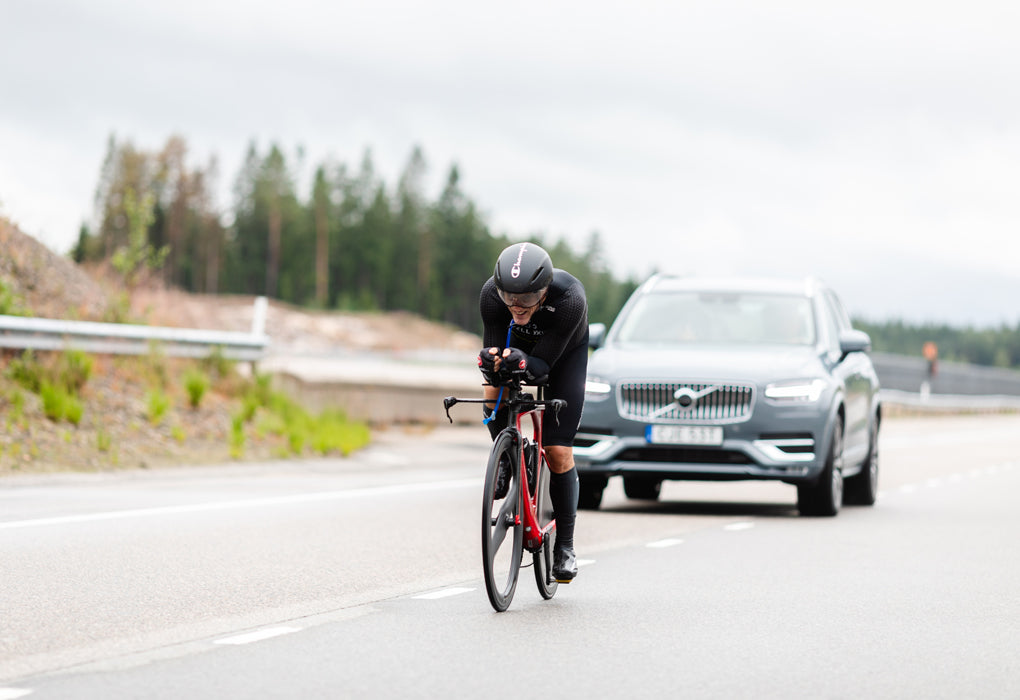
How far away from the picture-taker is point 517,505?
300 inches

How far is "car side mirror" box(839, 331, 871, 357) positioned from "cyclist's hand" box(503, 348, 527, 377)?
23.2 feet

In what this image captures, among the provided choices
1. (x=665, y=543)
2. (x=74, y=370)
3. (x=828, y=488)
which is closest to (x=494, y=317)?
(x=665, y=543)

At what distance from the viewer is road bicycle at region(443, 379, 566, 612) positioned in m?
7.25

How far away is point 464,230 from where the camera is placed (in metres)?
136

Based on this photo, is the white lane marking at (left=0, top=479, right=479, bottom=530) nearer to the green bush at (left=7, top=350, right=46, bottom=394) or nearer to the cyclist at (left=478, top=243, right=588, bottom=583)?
the green bush at (left=7, top=350, right=46, bottom=394)

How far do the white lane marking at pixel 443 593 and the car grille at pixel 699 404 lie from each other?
15.6 feet

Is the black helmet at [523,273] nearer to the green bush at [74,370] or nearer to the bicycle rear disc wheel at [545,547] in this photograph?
the bicycle rear disc wheel at [545,547]

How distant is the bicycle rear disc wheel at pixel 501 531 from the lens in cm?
715

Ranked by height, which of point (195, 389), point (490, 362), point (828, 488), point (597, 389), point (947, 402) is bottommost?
point (947, 402)

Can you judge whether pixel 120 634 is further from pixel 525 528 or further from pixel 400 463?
pixel 400 463

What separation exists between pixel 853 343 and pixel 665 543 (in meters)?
3.68

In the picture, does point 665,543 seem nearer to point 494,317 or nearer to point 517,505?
point 517,505

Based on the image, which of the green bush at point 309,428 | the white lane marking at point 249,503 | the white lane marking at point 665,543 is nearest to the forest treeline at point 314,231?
the green bush at point 309,428

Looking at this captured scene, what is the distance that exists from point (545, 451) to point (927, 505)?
27.5 ft
